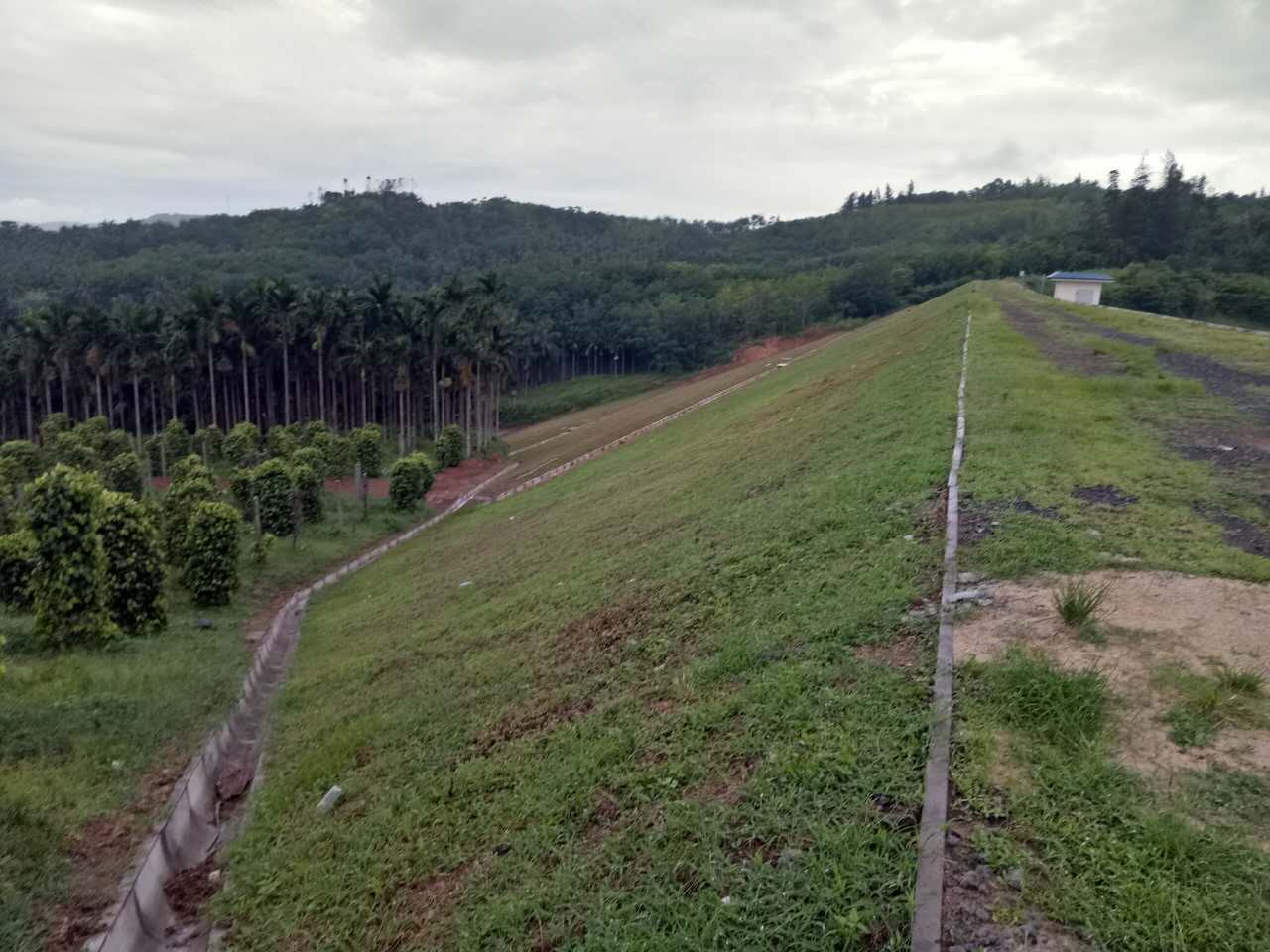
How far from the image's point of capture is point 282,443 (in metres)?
38.4

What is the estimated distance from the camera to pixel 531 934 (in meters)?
5.34

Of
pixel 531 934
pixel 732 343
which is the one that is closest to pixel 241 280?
pixel 732 343

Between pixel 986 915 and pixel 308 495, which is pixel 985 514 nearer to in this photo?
pixel 986 915

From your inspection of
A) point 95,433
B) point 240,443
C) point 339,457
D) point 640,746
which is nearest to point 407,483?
point 339,457

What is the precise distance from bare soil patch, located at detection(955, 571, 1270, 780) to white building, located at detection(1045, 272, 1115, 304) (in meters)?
41.2

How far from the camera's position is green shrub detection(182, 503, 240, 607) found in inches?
725

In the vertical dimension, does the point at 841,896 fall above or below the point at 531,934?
above

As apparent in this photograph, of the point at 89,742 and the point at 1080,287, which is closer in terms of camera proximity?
the point at 89,742

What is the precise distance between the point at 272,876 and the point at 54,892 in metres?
1.98

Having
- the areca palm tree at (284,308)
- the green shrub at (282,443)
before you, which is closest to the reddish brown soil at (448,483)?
the green shrub at (282,443)

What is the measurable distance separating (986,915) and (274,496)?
26491mm

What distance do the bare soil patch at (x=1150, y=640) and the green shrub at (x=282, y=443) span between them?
3531 cm

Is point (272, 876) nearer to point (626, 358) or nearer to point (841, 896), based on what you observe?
point (841, 896)

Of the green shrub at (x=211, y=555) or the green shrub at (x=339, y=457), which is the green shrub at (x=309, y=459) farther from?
the green shrub at (x=211, y=555)
